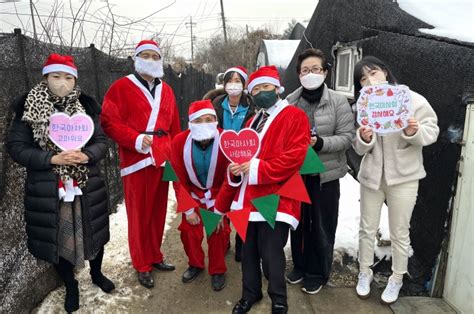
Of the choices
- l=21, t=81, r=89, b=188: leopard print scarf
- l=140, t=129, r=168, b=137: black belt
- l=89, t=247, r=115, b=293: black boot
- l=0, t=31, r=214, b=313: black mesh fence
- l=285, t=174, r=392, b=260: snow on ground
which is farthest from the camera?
l=285, t=174, r=392, b=260: snow on ground

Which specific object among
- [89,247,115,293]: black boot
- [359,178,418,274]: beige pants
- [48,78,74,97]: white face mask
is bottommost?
[89,247,115,293]: black boot

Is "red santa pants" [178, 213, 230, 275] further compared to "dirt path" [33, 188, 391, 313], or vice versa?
"red santa pants" [178, 213, 230, 275]

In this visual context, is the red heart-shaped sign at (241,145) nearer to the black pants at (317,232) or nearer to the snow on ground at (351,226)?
the black pants at (317,232)

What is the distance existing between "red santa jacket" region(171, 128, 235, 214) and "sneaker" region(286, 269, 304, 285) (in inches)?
40.1

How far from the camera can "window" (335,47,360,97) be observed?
6636 mm

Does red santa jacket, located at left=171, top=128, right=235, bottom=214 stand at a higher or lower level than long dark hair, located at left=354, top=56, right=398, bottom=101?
lower

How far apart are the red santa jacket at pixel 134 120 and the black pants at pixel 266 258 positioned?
42.9 inches

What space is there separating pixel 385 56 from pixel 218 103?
246 centimetres

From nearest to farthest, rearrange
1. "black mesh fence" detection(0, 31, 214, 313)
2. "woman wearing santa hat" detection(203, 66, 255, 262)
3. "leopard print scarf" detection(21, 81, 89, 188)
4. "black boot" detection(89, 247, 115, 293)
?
"leopard print scarf" detection(21, 81, 89, 188) < "black mesh fence" detection(0, 31, 214, 313) < "black boot" detection(89, 247, 115, 293) < "woman wearing santa hat" detection(203, 66, 255, 262)

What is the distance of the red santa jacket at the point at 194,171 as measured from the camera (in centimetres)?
314

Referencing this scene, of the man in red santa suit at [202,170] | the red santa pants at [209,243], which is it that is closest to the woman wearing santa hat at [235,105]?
the man in red santa suit at [202,170]

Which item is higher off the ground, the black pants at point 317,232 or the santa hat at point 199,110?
the santa hat at point 199,110

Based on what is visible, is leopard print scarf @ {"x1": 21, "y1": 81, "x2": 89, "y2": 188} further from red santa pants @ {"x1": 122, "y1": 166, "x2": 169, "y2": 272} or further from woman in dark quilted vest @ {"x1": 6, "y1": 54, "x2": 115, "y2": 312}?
red santa pants @ {"x1": 122, "y1": 166, "x2": 169, "y2": 272}

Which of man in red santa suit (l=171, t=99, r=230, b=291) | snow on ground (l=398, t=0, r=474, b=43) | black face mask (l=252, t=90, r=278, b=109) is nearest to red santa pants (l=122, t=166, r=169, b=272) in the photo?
man in red santa suit (l=171, t=99, r=230, b=291)
